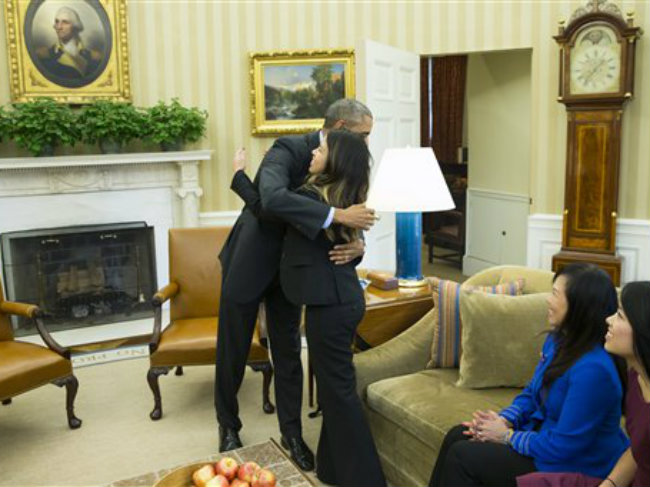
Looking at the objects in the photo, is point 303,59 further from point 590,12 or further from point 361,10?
point 590,12

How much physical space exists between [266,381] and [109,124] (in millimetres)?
2364

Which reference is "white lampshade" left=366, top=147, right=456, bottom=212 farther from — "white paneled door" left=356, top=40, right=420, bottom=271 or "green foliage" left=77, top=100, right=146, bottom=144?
"green foliage" left=77, top=100, right=146, bottom=144

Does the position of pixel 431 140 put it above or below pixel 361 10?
below

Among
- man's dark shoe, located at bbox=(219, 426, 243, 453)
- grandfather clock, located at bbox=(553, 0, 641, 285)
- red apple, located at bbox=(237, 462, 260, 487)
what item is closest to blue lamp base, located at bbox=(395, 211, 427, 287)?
man's dark shoe, located at bbox=(219, 426, 243, 453)

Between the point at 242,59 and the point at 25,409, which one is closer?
the point at 25,409

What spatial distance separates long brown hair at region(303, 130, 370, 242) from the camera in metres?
2.55

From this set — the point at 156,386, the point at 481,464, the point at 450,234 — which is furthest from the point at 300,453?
the point at 450,234

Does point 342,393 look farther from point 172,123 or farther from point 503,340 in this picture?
point 172,123

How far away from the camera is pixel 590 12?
4816 millimetres

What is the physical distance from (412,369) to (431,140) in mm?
6705

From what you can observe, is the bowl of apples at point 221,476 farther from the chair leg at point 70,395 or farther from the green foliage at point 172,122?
the green foliage at point 172,122

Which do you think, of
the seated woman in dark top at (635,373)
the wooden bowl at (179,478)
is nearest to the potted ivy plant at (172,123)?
the wooden bowl at (179,478)

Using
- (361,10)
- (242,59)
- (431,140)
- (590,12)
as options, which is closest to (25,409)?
(242,59)

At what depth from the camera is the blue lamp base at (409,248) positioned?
3.40 metres
